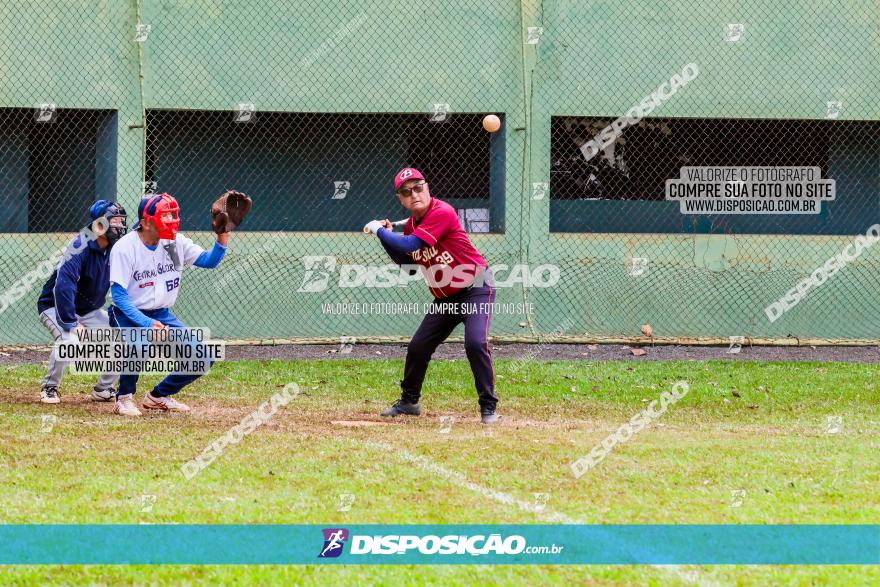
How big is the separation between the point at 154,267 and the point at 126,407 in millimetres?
1157

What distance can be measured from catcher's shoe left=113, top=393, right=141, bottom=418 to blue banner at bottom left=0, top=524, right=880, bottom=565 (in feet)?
11.8

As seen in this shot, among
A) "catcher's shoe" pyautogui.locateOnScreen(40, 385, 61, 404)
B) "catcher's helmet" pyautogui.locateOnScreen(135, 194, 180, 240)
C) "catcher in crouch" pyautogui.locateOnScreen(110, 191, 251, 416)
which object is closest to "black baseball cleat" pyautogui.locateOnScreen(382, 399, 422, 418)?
"catcher in crouch" pyautogui.locateOnScreen(110, 191, 251, 416)

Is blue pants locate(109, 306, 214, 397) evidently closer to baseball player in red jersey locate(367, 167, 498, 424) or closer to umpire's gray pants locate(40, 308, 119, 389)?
umpire's gray pants locate(40, 308, 119, 389)

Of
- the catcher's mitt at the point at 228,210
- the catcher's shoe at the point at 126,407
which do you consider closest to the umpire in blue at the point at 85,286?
the catcher's shoe at the point at 126,407

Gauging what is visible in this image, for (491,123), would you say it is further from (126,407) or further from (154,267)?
(126,407)

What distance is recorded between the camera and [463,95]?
1477 centimetres

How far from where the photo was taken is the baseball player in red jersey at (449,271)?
29.5 ft

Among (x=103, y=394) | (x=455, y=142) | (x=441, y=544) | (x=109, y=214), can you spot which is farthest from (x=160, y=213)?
(x=455, y=142)

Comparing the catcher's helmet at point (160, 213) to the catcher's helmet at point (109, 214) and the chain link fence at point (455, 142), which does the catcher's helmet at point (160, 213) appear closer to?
the catcher's helmet at point (109, 214)

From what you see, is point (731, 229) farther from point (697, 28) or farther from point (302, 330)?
point (302, 330)

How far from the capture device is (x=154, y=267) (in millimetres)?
9055

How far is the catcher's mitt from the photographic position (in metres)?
9.23

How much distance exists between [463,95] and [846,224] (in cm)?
594

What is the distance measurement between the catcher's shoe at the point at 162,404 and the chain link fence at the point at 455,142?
5004 mm
